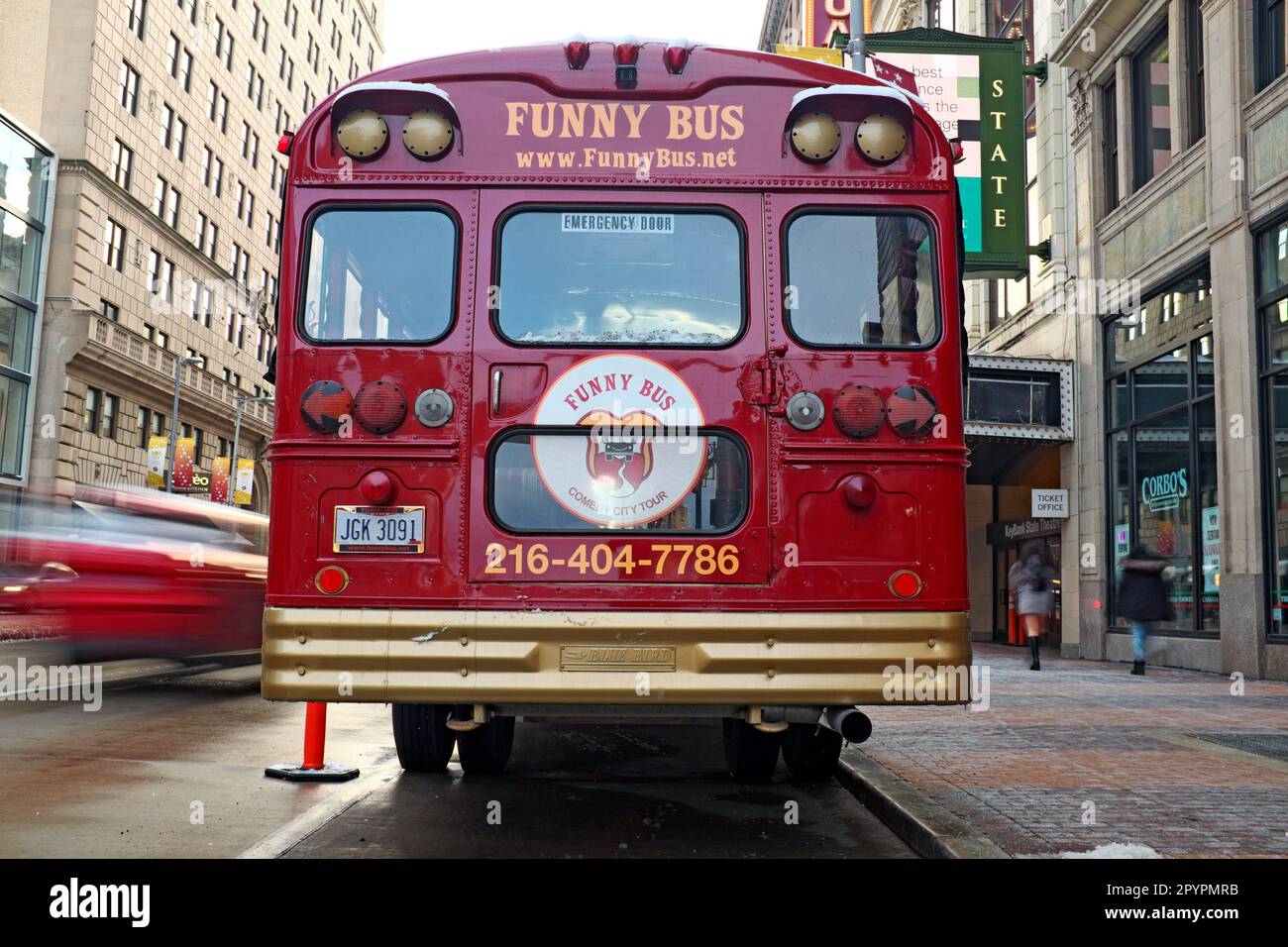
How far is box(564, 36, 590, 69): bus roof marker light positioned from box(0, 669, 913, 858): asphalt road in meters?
3.75

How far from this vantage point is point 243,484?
158ft

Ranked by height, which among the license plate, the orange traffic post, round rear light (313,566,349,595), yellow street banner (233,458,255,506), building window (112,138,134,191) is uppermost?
building window (112,138,134,191)

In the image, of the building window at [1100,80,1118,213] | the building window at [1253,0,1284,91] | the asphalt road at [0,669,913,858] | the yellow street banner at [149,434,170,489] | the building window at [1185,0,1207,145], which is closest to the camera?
the asphalt road at [0,669,913,858]

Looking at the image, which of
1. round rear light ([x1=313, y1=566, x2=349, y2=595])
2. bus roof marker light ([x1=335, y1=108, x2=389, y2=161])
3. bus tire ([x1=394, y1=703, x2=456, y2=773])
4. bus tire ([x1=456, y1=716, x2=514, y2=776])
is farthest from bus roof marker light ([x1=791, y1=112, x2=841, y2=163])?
bus tire ([x1=456, y1=716, x2=514, y2=776])

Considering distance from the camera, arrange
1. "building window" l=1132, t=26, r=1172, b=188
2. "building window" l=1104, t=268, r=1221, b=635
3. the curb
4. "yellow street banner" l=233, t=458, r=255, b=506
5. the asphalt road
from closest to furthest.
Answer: the curb
the asphalt road
"building window" l=1104, t=268, r=1221, b=635
"building window" l=1132, t=26, r=1172, b=188
"yellow street banner" l=233, t=458, r=255, b=506

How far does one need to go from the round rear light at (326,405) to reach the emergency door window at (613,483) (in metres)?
0.71

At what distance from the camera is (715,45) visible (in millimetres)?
5824

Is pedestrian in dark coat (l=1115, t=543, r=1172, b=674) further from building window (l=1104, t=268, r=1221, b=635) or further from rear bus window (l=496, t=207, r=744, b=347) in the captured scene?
rear bus window (l=496, t=207, r=744, b=347)

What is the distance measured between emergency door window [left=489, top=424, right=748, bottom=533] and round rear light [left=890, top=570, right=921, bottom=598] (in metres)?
0.72

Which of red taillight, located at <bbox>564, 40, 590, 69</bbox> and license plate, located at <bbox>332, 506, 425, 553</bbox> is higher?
red taillight, located at <bbox>564, 40, 590, 69</bbox>

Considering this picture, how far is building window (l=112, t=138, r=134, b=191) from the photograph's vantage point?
43250 millimetres

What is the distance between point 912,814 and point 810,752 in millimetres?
1827

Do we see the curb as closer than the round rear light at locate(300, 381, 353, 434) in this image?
No
